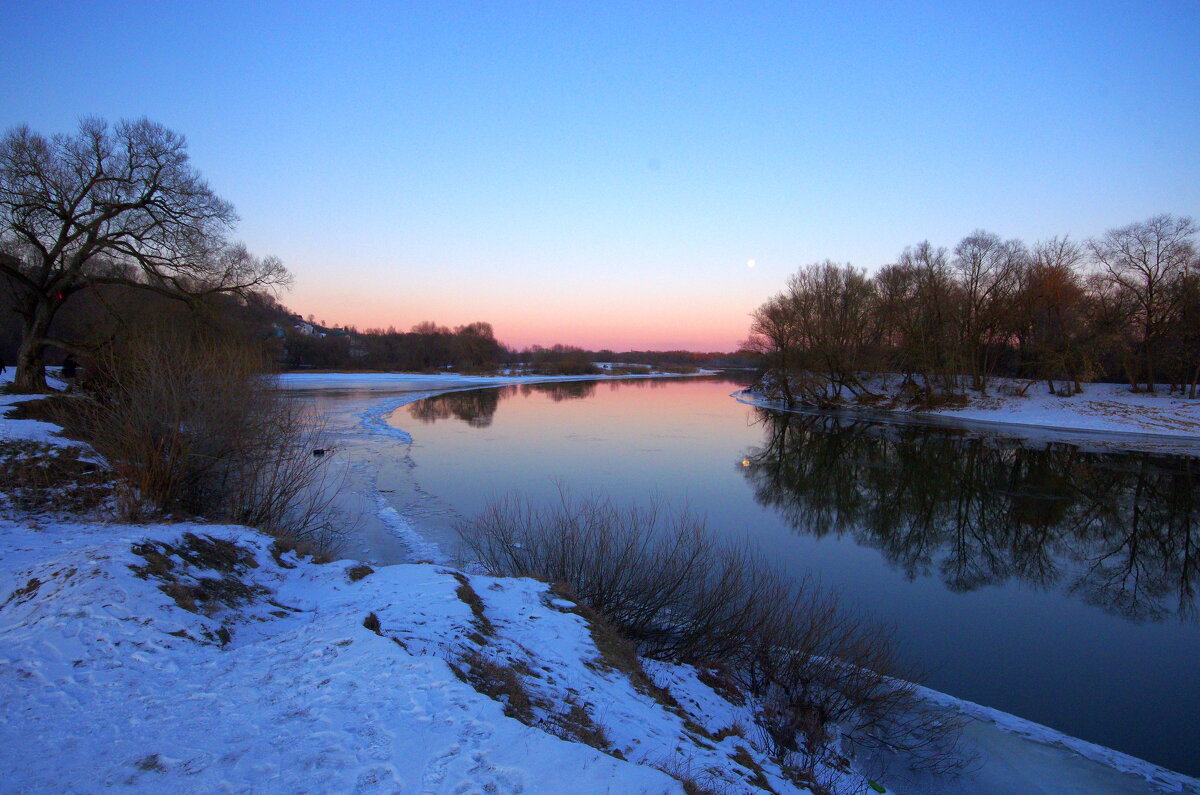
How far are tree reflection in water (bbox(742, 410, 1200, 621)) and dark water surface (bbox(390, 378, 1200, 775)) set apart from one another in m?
0.05

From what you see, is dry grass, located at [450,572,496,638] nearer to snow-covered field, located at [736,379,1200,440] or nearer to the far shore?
the far shore

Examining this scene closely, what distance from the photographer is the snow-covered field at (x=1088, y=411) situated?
1001 inches

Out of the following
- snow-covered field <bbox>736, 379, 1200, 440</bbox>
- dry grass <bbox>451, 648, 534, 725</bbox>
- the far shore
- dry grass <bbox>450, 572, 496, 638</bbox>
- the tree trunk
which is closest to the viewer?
dry grass <bbox>451, 648, 534, 725</bbox>

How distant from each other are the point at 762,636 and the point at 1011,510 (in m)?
10.5

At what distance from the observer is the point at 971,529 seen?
11.5 m

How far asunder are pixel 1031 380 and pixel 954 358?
5254mm

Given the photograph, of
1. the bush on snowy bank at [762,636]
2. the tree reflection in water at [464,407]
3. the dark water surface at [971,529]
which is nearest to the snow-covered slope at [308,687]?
the bush on snowy bank at [762,636]

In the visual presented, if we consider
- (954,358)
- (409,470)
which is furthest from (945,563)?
(954,358)

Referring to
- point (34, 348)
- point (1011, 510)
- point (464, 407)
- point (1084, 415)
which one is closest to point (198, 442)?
point (34, 348)

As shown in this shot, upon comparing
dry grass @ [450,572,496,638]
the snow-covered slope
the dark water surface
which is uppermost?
the snow-covered slope

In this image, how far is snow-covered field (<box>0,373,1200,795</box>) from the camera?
271cm

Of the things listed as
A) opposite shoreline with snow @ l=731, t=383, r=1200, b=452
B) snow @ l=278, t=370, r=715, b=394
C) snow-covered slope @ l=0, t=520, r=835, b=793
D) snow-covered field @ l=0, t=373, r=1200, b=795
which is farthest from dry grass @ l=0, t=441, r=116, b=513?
snow @ l=278, t=370, r=715, b=394

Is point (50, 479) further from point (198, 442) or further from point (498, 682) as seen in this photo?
point (498, 682)

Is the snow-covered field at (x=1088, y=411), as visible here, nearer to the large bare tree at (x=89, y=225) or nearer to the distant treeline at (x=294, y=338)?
the distant treeline at (x=294, y=338)
